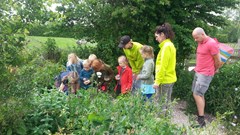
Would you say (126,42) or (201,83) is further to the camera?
(126,42)

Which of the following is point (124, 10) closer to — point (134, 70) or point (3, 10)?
point (134, 70)

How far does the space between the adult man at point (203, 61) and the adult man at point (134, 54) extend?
1.01 metres

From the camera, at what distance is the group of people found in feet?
15.6

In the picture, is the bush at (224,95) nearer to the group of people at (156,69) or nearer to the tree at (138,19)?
the group of people at (156,69)

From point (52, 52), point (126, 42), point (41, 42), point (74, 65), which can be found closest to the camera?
point (126, 42)

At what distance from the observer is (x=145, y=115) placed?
3357 mm

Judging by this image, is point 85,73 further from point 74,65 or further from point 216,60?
point 216,60

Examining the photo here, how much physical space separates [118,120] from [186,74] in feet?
13.6

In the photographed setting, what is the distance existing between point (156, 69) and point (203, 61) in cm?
74

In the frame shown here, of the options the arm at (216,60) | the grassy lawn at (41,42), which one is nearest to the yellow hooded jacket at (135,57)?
the arm at (216,60)

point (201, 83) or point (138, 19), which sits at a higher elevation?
point (138, 19)

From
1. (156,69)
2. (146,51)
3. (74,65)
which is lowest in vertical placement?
(74,65)

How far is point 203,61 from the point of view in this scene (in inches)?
195

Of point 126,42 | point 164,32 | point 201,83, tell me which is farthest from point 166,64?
point 126,42
